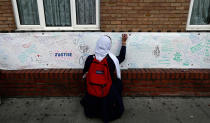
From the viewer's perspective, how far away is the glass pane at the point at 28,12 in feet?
9.50

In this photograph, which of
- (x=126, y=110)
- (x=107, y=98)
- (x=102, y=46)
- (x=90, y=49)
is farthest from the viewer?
(x=90, y=49)

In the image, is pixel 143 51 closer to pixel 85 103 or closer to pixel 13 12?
pixel 85 103

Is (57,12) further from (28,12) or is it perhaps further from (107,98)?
(107,98)

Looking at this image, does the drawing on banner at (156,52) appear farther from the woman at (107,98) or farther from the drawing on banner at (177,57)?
the woman at (107,98)

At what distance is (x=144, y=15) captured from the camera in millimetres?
2779

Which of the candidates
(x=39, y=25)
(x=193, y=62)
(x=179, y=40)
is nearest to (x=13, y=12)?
(x=39, y=25)

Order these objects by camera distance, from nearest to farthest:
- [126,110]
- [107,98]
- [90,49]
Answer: [107,98] → [126,110] → [90,49]

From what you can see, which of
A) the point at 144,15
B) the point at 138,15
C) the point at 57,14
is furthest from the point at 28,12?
the point at 144,15

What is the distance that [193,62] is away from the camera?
9.97ft

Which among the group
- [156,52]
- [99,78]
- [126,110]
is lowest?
[126,110]

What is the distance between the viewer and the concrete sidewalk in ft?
8.07

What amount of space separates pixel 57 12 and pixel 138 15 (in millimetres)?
1726

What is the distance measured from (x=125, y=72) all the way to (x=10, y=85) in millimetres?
2530

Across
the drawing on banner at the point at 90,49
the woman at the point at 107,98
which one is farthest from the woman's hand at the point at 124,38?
the woman at the point at 107,98
